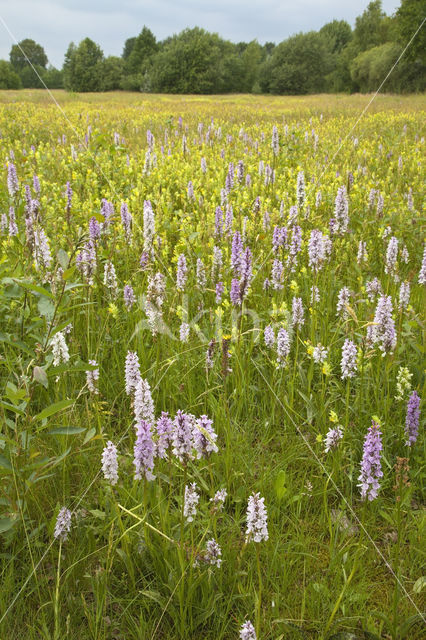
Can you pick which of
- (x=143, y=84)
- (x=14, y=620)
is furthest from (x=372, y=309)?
(x=143, y=84)

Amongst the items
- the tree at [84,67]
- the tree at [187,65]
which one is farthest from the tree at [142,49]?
the tree at [84,67]

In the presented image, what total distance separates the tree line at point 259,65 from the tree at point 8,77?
8 cm

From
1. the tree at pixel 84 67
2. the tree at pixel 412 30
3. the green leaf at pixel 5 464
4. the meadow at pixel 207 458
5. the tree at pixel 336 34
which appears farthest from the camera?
the tree at pixel 336 34

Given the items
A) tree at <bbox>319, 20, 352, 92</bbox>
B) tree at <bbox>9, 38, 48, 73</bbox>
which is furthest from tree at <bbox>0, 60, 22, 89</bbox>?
tree at <bbox>319, 20, 352, 92</bbox>

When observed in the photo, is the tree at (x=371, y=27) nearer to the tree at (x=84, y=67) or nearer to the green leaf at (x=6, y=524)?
the tree at (x=84, y=67)

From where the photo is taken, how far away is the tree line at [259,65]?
33.5 m

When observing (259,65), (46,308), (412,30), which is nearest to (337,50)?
(259,65)

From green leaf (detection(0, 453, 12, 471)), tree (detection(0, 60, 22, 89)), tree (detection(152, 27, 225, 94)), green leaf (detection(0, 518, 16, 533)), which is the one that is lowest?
green leaf (detection(0, 518, 16, 533))

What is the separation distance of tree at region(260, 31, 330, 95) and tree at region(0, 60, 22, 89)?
38214mm

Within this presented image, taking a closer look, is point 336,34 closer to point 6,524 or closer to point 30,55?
point 30,55

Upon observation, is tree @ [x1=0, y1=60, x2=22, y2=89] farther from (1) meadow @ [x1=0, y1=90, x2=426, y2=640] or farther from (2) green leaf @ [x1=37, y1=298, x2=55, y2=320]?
(2) green leaf @ [x1=37, y1=298, x2=55, y2=320]

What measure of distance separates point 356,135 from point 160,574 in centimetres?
1147

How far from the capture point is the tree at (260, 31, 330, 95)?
6469cm

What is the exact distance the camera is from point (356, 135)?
1125cm
